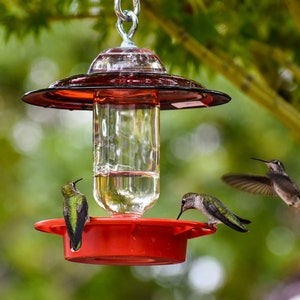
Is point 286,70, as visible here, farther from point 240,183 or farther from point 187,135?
point 187,135

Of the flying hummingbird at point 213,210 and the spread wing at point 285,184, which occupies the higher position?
the spread wing at point 285,184

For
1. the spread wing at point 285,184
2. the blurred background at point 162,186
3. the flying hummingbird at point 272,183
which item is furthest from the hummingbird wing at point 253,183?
the blurred background at point 162,186

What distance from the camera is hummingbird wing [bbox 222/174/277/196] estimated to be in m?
5.39

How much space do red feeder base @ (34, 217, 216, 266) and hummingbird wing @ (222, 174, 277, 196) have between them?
1.14 meters

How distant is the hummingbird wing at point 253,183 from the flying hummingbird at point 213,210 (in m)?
0.86

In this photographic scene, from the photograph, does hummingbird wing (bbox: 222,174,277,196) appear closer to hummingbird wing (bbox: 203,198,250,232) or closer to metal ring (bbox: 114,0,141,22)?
hummingbird wing (bbox: 203,198,250,232)

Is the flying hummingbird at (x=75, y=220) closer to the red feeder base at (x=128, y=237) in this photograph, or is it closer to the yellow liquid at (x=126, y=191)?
the red feeder base at (x=128, y=237)

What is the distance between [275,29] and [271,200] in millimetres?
5310

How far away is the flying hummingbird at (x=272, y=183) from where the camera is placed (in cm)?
511

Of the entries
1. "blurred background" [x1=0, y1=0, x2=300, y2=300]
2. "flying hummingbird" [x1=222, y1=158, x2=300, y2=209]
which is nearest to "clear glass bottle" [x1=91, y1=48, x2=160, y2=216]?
"flying hummingbird" [x1=222, y1=158, x2=300, y2=209]

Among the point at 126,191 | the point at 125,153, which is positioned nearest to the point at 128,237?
the point at 126,191

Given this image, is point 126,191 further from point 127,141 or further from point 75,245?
point 75,245

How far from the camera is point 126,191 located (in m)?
4.53

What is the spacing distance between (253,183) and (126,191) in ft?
3.54
